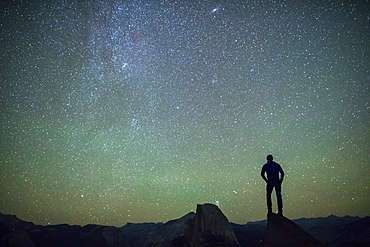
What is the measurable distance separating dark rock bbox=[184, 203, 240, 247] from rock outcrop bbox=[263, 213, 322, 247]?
111 feet

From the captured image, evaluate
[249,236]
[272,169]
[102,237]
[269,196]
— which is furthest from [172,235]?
[272,169]

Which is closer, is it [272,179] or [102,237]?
[272,179]

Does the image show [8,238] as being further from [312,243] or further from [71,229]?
[312,243]

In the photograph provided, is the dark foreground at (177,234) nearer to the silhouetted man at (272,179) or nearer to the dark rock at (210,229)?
the dark rock at (210,229)

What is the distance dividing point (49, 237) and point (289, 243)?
63126 millimetres

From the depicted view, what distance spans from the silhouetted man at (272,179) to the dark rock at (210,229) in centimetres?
3347

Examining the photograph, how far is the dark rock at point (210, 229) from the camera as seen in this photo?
37.2 meters

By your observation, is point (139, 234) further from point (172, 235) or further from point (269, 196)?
point (269, 196)

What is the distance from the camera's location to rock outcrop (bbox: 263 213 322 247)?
4896mm

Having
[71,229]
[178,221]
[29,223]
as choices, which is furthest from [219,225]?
[29,223]

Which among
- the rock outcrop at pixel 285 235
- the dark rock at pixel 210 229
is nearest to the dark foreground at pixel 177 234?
the dark rock at pixel 210 229

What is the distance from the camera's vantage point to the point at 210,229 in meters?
38.5

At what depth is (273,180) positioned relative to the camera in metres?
7.08

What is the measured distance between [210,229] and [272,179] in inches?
1402
